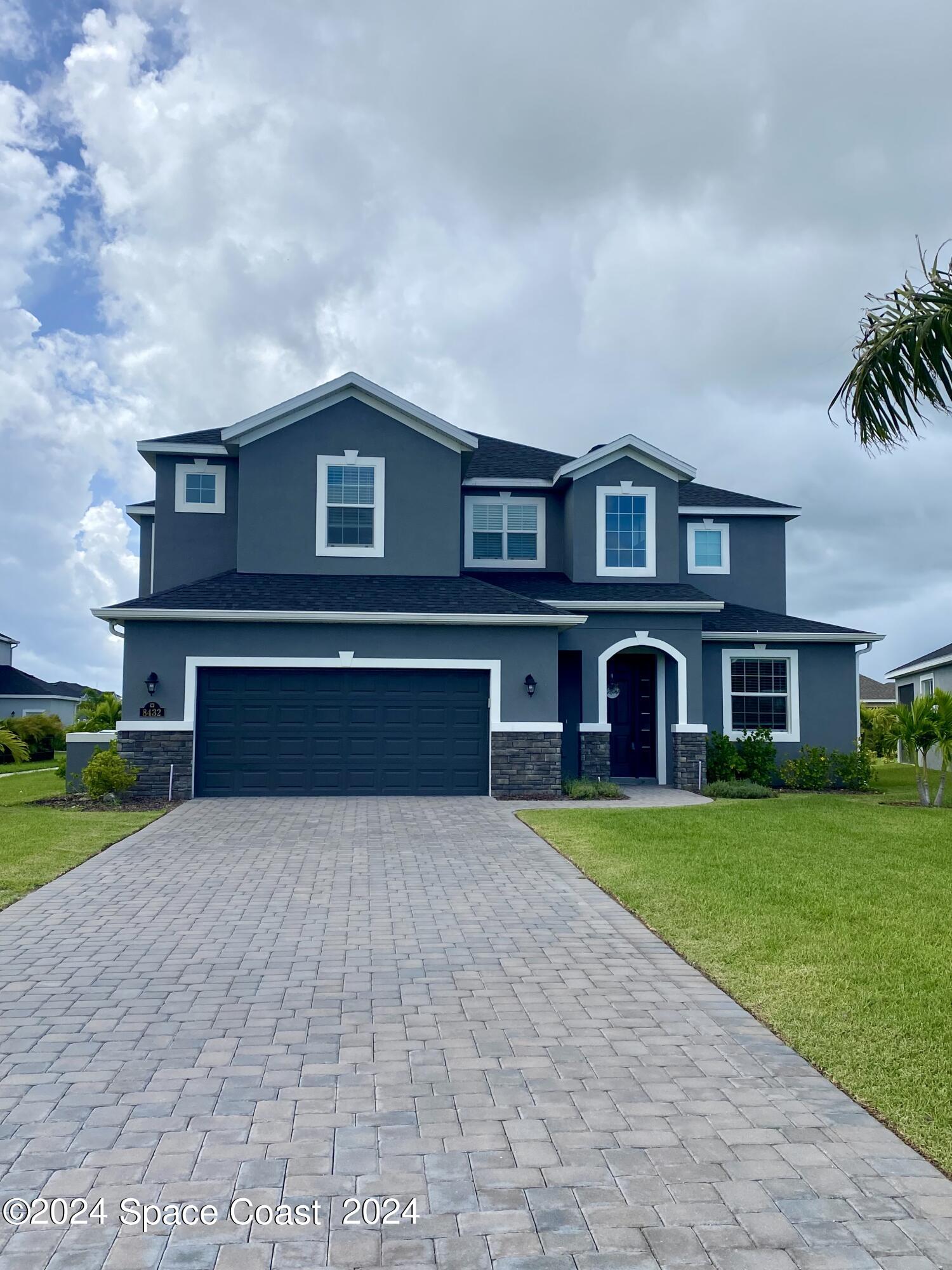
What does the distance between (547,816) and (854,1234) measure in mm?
11223

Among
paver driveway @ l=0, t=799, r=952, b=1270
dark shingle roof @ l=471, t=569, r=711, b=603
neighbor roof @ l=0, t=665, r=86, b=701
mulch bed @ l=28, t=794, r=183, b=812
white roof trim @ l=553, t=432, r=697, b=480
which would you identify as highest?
white roof trim @ l=553, t=432, r=697, b=480

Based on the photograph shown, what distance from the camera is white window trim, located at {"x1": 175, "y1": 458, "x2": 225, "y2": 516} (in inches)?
814

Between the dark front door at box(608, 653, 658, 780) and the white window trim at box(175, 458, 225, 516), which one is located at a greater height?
the white window trim at box(175, 458, 225, 516)

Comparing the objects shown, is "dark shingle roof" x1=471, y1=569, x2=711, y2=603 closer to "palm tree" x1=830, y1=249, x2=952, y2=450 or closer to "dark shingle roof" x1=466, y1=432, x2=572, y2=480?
"dark shingle roof" x1=466, y1=432, x2=572, y2=480

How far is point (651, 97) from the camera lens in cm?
1303

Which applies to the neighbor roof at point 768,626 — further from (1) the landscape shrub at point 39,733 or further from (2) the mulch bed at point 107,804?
(1) the landscape shrub at point 39,733

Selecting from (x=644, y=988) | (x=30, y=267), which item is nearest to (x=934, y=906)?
(x=644, y=988)

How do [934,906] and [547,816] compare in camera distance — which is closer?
[934,906]

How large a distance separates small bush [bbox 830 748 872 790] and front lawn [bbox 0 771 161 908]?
1392 cm

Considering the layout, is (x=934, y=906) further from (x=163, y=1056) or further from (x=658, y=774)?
(x=658, y=774)

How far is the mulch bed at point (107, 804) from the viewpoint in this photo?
15703 millimetres

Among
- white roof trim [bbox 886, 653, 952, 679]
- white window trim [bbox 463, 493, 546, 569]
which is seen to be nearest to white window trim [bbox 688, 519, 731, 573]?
white window trim [bbox 463, 493, 546, 569]

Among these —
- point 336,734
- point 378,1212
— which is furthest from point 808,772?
point 378,1212

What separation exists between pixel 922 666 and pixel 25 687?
1457 inches
